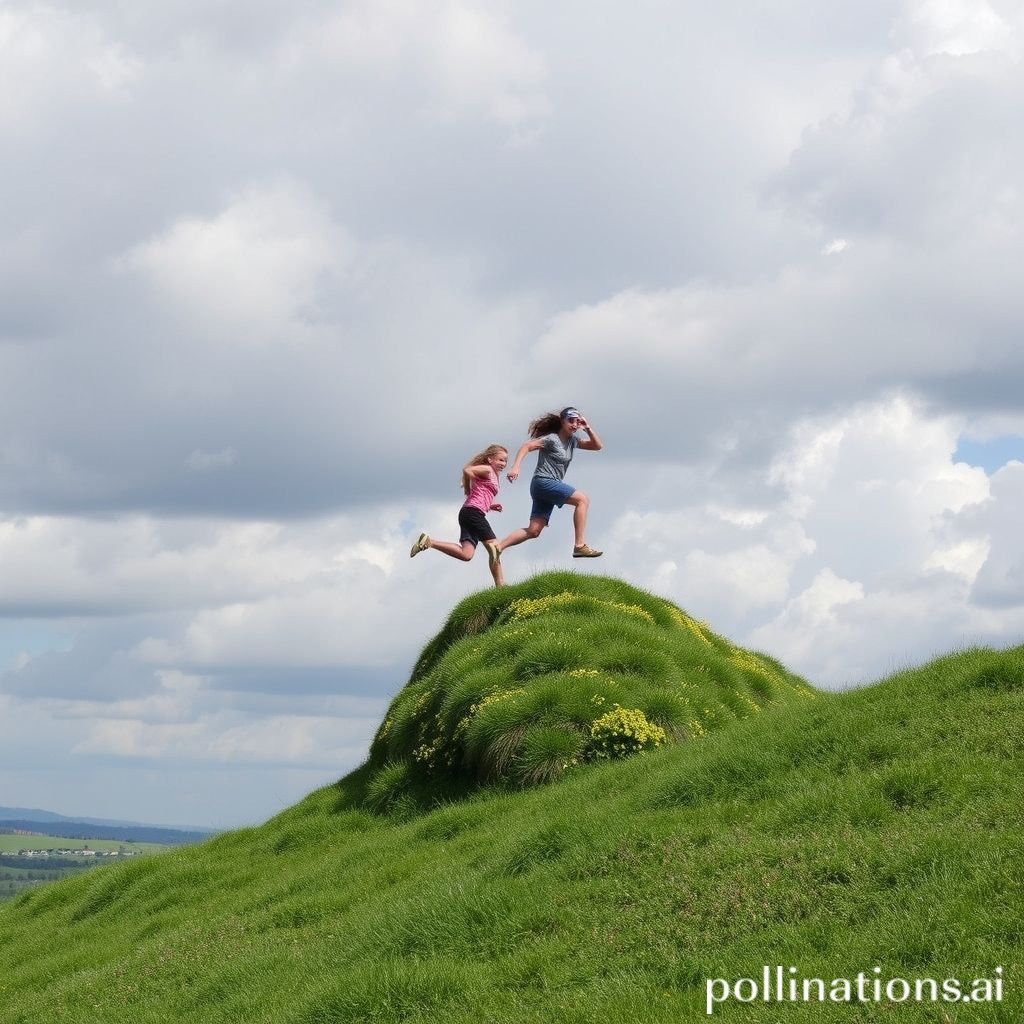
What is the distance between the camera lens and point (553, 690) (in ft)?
69.2

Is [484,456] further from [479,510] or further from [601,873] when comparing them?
[601,873]

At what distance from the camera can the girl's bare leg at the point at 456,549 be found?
28234 mm

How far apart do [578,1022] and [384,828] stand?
1295cm

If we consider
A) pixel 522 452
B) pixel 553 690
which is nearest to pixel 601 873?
pixel 553 690

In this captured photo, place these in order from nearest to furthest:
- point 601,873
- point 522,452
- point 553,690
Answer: point 601,873 < point 553,690 < point 522,452

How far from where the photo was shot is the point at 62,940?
893 inches

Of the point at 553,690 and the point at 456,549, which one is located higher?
the point at 456,549

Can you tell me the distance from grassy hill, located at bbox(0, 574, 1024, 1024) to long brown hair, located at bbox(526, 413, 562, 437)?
4.89 m

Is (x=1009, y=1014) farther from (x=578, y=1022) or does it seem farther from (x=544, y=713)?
(x=544, y=713)

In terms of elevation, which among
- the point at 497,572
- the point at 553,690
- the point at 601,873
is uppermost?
the point at 497,572

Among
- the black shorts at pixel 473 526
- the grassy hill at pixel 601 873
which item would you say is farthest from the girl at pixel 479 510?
the grassy hill at pixel 601 873

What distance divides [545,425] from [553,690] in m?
8.80

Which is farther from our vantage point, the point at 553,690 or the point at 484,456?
the point at 484,456

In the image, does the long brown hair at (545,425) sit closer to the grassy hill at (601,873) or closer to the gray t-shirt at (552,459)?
the gray t-shirt at (552,459)
